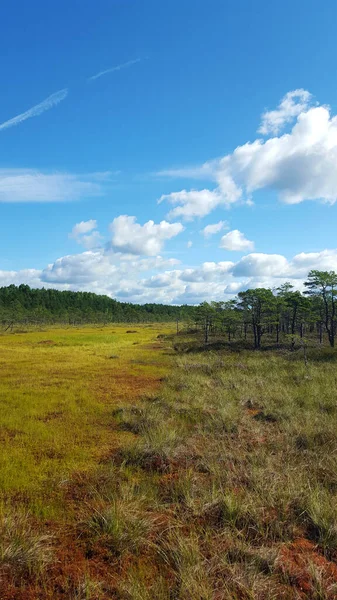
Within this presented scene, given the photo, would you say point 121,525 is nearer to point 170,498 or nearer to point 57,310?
point 170,498

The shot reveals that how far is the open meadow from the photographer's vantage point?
492 cm

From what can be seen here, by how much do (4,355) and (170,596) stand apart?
37.6 m

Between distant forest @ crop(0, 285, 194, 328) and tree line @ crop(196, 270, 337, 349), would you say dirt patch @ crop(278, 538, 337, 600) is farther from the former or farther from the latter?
distant forest @ crop(0, 285, 194, 328)

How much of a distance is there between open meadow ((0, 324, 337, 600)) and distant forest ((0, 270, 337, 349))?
22507mm

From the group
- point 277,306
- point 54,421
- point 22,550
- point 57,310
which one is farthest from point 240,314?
point 57,310

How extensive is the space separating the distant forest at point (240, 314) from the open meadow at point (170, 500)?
73.8ft

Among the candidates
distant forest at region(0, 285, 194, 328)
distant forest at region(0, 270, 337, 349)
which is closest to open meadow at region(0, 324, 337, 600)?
distant forest at region(0, 270, 337, 349)

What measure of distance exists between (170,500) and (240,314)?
5815 centimetres

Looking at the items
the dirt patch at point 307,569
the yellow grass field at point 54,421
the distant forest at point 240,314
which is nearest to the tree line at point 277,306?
the distant forest at point 240,314

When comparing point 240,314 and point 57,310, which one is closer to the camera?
point 240,314

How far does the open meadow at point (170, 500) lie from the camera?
4.92 m

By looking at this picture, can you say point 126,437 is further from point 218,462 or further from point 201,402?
point 201,402

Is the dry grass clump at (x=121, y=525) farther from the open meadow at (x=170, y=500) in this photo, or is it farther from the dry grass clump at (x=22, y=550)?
the dry grass clump at (x=22, y=550)

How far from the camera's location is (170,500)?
7262 millimetres
